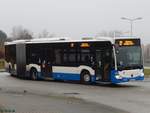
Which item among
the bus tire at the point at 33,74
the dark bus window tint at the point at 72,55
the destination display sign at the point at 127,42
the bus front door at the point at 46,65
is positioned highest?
the destination display sign at the point at 127,42

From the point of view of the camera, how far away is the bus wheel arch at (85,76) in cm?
2733

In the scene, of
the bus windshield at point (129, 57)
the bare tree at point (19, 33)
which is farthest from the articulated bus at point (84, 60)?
the bare tree at point (19, 33)

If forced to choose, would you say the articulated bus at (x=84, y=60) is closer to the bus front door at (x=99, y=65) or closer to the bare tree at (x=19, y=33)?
the bus front door at (x=99, y=65)

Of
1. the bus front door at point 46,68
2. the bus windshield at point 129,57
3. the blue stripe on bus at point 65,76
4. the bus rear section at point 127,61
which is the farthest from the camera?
the bus front door at point 46,68

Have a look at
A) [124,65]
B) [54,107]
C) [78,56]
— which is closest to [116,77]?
[124,65]

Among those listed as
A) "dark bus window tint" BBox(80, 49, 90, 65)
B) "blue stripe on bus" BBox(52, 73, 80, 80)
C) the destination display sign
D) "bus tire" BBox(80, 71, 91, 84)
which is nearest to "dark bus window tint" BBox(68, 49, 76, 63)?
"dark bus window tint" BBox(80, 49, 90, 65)

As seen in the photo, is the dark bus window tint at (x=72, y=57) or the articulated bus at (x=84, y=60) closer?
the articulated bus at (x=84, y=60)

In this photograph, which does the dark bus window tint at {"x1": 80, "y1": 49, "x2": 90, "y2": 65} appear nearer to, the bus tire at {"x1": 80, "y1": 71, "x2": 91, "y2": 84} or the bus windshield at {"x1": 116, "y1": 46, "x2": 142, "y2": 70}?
the bus tire at {"x1": 80, "y1": 71, "x2": 91, "y2": 84}

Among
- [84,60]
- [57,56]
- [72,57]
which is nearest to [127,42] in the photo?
[84,60]

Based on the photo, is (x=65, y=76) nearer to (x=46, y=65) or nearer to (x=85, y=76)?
(x=85, y=76)

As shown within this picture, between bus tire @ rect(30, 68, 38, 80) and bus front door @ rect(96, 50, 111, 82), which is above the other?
bus front door @ rect(96, 50, 111, 82)

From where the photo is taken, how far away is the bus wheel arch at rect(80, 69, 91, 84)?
89.7 ft

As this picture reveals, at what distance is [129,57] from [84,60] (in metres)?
2.78

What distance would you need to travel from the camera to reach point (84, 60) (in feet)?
89.7
